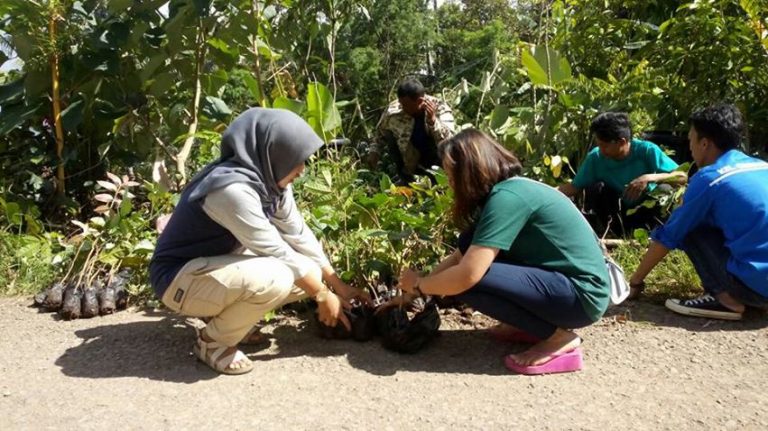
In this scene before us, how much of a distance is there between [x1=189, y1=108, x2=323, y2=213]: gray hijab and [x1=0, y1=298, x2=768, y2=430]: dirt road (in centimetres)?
77

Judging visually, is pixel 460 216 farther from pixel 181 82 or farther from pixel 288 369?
pixel 181 82

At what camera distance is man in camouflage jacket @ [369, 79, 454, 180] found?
18.5 ft

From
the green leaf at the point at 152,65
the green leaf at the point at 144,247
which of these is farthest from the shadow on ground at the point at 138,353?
the green leaf at the point at 152,65

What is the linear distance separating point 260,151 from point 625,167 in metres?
2.51

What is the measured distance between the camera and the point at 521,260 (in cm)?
286

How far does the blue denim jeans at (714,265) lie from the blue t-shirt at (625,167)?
78 centimetres

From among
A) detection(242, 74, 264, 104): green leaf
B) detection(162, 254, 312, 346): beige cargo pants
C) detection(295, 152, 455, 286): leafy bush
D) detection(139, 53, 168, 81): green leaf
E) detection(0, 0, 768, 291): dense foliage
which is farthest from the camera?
detection(242, 74, 264, 104): green leaf

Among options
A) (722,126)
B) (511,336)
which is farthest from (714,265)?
(511,336)

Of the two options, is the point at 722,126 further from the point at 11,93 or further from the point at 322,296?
the point at 11,93

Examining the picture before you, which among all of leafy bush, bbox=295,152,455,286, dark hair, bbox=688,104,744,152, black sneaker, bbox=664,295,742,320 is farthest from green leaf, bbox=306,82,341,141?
black sneaker, bbox=664,295,742,320

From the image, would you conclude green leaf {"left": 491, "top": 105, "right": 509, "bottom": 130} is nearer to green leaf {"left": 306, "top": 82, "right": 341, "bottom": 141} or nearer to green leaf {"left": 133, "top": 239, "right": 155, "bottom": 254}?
green leaf {"left": 306, "top": 82, "right": 341, "bottom": 141}

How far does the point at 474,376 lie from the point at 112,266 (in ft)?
6.79

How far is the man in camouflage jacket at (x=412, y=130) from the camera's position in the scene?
5648mm

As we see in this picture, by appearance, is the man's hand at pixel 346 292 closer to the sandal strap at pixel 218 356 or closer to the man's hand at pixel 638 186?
the sandal strap at pixel 218 356
